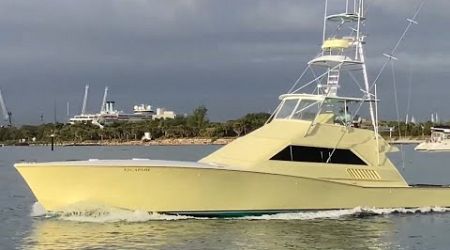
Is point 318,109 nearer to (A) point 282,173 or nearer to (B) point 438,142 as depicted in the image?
(A) point 282,173

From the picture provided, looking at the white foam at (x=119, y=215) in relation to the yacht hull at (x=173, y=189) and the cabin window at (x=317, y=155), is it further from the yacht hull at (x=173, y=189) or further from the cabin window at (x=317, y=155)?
the cabin window at (x=317, y=155)

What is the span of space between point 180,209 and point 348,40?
9194mm

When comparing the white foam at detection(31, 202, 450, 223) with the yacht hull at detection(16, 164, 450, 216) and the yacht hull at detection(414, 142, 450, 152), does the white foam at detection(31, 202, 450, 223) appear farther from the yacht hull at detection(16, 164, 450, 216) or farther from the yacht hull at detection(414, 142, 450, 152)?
the yacht hull at detection(414, 142, 450, 152)

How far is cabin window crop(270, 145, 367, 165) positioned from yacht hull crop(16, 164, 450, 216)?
83 centimetres

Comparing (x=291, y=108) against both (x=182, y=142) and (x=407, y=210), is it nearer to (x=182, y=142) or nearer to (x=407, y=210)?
(x=407, y=210)

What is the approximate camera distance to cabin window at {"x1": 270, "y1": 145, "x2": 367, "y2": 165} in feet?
84.5

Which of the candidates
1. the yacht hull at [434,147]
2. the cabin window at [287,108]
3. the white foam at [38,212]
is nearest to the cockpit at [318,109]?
the cabin window at [287,108]

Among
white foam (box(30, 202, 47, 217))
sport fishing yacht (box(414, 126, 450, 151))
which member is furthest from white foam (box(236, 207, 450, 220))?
sport fishing yacht (box(414, 126, 450, 151))

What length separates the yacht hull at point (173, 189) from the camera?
24234mm

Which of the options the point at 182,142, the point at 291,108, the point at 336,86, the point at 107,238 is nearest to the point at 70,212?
the point at 107,238

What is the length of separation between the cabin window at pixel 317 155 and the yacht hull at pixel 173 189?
0.83 m

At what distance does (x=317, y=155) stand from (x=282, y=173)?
1785 mm

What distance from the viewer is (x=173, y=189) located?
24.5 m

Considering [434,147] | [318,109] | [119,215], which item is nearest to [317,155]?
[318,109]
